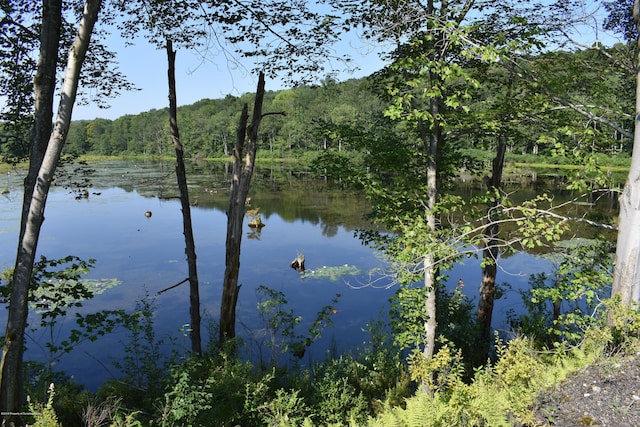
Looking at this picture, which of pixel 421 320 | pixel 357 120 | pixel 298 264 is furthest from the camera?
pixel 357 120

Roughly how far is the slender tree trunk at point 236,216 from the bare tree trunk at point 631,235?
267 inches

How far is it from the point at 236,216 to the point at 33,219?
17.3 feet

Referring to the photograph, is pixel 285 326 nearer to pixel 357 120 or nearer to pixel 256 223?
pixel 357 120

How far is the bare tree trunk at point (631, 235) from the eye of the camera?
5219mm

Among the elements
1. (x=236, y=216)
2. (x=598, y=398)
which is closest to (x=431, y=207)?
(x=598, y=398)

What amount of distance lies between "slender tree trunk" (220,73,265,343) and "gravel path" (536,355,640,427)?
6.48m

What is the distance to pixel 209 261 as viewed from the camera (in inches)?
738

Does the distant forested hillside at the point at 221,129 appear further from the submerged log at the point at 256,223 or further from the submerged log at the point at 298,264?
the submerged log at the point at 298,264

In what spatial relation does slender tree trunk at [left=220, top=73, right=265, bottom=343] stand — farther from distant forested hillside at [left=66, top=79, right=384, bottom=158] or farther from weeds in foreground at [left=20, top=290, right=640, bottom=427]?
distant forested hillside at [left=66, top=79, right=384, bottom=158]

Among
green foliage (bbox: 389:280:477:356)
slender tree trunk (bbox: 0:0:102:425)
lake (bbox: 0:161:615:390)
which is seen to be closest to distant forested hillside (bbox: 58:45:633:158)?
green foliage (bbox: 389:280:477:356)

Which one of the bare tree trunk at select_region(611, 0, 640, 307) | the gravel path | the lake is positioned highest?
the bare tree trunk at select_region(611, 0, 640, 307)

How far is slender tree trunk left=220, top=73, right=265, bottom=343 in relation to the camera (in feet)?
31.1

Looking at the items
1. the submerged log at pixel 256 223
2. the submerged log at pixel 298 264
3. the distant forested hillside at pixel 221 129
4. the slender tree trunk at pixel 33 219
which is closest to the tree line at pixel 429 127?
the slender tree trunk at pixel 33 219

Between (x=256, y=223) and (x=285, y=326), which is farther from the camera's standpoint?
(x=256, y=223)
